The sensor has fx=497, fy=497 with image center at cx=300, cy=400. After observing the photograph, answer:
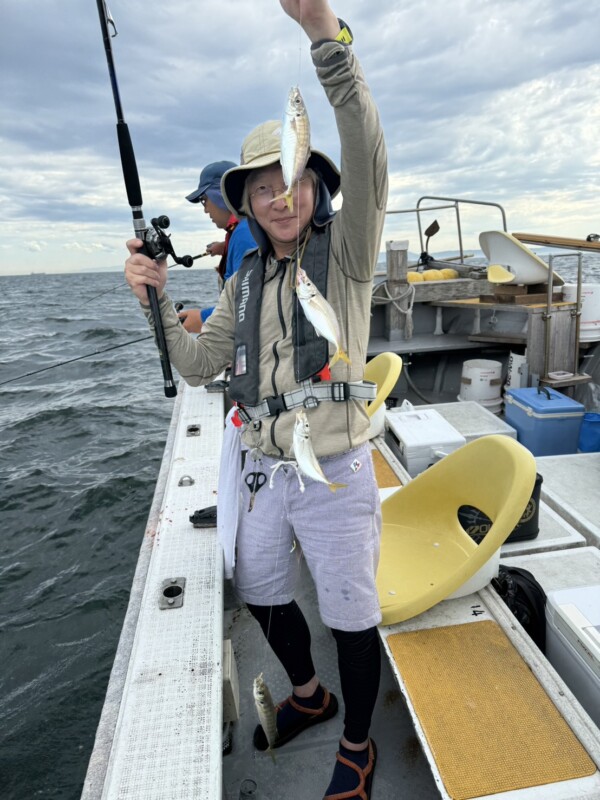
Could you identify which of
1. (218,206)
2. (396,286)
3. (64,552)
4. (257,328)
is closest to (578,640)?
→ (257,328)

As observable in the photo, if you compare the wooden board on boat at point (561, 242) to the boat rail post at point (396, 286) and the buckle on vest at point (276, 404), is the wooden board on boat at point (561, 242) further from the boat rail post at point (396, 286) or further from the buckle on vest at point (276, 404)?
the buckle on vest at point (276, 404)

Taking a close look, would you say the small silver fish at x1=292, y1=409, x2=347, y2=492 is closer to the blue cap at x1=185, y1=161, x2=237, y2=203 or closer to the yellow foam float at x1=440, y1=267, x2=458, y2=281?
the blue cap at x1=185, y1=161, x2=237, y2=203

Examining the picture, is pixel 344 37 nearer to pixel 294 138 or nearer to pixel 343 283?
pixel 294 138

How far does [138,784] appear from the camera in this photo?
5.25ft

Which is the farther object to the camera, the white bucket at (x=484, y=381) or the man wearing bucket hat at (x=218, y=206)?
the white bucket at (x=484, y=381)

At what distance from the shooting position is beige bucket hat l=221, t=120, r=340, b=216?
5.90 feet

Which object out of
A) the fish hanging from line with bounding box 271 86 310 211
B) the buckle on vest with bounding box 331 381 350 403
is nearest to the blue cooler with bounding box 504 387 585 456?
the buckle on vest with bounding box 331 381 350 403

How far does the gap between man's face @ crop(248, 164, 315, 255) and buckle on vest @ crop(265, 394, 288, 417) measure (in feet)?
1.98

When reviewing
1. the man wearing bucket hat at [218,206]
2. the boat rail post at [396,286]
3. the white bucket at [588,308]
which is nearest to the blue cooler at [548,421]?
the white bucket at [588,308]

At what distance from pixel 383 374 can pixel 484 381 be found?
2283mm

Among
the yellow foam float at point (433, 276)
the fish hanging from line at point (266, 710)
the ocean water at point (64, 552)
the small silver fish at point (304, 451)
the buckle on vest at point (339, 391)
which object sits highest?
the yellow foam float at point (433, 276)

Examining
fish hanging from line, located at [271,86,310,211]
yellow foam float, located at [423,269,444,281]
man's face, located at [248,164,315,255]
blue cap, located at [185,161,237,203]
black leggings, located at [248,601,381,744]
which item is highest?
blue cap, located at [185,161,237,203]

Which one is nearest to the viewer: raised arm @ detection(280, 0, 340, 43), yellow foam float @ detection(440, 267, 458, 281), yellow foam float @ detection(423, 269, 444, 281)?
raised arm @ detection(280, 0, 340, 43)

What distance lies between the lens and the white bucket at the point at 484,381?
6008 mm
